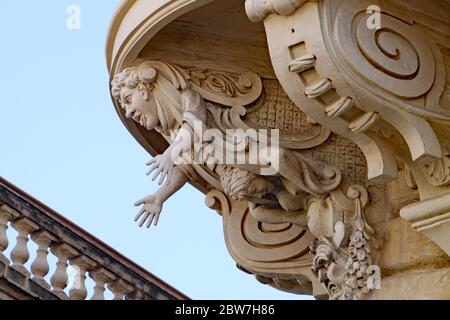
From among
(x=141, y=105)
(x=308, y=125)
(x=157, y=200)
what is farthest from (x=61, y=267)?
(x=308, y=125)

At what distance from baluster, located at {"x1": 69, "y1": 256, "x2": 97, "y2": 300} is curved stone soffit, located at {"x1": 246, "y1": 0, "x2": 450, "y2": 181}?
4.07 metres

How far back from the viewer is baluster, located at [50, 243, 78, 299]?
11102 mm

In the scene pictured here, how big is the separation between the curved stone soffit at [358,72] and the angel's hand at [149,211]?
3.02 ft

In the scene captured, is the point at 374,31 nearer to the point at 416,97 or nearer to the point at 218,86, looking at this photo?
the point at 416,97

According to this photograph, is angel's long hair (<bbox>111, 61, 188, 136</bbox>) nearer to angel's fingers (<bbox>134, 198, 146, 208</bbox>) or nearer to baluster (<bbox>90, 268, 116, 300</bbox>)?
angel's fingers (<bbox>134, 198, 146, 208</bbox>)

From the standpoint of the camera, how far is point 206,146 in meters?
7.76

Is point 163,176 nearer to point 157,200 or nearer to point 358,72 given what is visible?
point 157,200

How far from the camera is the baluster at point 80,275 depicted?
1115cm

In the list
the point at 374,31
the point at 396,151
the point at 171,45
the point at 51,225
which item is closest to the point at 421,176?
the point at 396,151

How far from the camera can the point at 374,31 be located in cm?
728

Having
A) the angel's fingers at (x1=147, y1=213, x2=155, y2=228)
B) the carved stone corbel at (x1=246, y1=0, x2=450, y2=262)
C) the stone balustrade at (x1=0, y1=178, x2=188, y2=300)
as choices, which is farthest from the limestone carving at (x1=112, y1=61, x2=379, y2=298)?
the stone balustrade at (x1=0, y1=178, x2=188, y2=300)

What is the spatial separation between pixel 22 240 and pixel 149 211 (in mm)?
3483

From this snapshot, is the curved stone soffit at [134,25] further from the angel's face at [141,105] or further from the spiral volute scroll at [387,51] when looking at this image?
the spiral volute scroll at [387,51]

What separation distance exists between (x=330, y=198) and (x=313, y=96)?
723 millimetres
